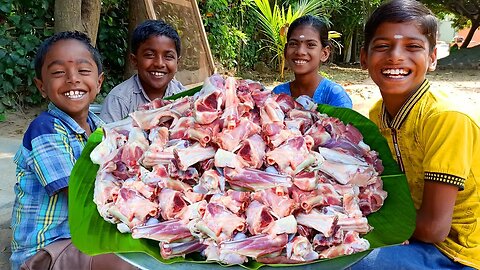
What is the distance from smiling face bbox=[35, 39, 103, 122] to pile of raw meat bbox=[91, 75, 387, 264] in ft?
1.61

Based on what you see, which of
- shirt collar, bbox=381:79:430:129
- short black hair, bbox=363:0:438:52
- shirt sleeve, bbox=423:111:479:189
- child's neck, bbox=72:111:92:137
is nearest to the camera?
shirt sleeve, bbox=423:111:479:189

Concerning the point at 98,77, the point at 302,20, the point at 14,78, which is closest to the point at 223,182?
the point at 98,77

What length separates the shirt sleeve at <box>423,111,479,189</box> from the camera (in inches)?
69.6

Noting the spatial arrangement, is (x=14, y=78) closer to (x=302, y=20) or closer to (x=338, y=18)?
(x=302, y=20)

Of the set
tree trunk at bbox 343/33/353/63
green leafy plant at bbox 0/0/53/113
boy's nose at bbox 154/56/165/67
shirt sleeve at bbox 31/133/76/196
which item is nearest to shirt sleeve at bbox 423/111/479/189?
shirt sleeve at bbox 31/133/76/196

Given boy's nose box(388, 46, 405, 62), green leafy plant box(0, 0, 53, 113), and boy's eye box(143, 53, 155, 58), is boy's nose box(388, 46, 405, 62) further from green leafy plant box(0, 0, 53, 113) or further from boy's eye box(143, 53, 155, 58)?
green leafy plant box(0, 0, 53, 113)

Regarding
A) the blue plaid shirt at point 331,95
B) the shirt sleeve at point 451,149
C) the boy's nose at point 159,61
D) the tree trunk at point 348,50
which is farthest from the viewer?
the tree trunk at point 348,50

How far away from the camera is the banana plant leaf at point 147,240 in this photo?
1435 mm

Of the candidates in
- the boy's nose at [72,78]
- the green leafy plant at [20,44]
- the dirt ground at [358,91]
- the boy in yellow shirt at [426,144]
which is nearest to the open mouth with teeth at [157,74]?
the boy's nose at [72,78]

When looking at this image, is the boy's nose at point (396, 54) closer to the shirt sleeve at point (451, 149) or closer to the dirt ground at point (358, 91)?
the shirt sleeve at point (451, 149)

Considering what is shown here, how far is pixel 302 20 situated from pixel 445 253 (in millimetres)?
2098

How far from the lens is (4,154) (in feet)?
15.1

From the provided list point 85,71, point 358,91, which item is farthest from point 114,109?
point 358,91

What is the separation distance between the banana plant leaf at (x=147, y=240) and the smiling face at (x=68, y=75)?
0.39m
